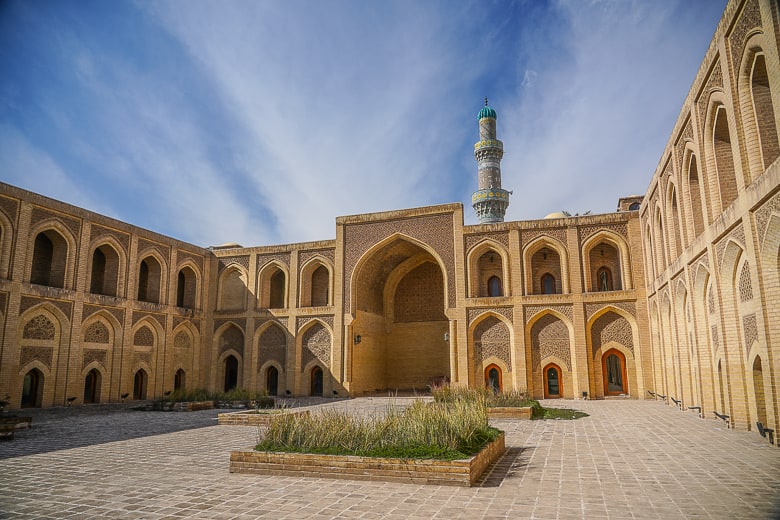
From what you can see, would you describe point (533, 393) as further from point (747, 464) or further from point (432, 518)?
point (432, 518)

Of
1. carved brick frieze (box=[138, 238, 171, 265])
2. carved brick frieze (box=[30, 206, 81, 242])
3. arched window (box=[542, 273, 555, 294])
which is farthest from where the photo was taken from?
arched window (box=[542, 273, 555, 294])

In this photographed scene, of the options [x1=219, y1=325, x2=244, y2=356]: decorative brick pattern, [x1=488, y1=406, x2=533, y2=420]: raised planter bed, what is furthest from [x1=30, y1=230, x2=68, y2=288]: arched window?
[x1=488, y1=406, x2=533, y2=420]: raised planter bed

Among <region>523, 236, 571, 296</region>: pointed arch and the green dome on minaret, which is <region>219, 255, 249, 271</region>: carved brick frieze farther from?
the green dome on minaret

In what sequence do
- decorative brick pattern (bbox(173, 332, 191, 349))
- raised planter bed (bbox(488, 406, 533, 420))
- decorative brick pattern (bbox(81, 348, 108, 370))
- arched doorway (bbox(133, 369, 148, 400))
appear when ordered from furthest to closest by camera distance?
decorative brick pattern (bbox(173, 332, 191, 349)), arched doorway (bbox(133, 369, 148, 400)), decorative brick pattern (bbox(81, 348, 108, 370)), raised planter bed (bbox(488, 406, 533, 420))

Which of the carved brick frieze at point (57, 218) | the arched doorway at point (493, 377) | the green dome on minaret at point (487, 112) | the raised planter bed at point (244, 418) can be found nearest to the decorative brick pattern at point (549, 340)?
the arched doorway at point (493, 377)

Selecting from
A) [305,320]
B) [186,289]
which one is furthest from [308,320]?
[186,289]

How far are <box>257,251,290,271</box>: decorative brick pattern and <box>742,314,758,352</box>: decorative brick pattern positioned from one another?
55.3 ft

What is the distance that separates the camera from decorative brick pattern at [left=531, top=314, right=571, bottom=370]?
18750 millimetres

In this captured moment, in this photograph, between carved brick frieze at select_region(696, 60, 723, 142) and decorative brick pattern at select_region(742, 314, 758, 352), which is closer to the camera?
decorative brick pattern at select_region(742, 314, 758, 352)

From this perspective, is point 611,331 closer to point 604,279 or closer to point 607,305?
point 607,305

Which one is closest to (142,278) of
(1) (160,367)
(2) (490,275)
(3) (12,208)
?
(1) (160,367)

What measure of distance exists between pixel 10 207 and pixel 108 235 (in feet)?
11.1

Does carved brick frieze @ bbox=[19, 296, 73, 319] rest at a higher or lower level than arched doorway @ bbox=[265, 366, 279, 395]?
higher

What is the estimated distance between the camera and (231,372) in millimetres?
23109
